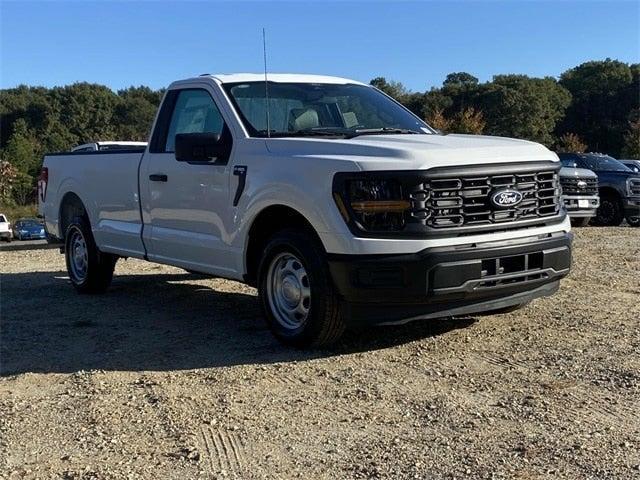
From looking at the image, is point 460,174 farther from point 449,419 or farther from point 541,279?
point 449,419

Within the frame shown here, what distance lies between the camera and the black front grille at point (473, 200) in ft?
16.2

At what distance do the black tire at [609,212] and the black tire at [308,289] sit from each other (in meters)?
13.5

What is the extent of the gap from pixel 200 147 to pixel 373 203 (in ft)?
5.37

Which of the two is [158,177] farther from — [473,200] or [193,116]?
[473,200]

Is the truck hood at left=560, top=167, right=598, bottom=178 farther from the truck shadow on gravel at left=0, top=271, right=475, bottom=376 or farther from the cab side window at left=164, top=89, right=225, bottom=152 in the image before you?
the cab side window at left=164, top=89, right=225, bottom=152

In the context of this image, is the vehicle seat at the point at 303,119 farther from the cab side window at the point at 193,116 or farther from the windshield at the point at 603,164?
the windshield at the point at 603,164

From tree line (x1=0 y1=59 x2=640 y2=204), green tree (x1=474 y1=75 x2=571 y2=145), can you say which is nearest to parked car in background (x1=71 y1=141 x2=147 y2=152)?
tree line (x1=0 y1=59 x2=640 y2=204)

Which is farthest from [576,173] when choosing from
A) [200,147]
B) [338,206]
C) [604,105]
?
[604,105]

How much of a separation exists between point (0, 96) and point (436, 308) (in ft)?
237

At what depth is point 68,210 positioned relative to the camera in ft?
28.5

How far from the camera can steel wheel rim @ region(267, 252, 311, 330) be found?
5.42 m

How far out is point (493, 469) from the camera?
3371 mm

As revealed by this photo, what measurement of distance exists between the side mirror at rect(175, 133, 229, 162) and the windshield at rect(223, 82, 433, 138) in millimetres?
262

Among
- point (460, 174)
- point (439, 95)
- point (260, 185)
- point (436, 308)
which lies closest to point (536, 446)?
point (436, 308)
